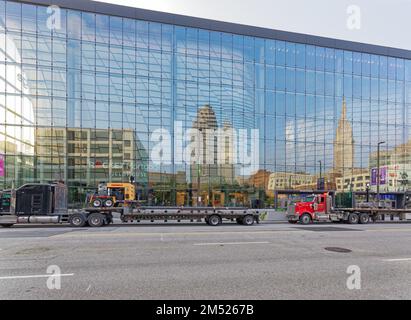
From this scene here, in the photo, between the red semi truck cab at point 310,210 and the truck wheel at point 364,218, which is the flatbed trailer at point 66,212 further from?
the truck wheel at point 364,218

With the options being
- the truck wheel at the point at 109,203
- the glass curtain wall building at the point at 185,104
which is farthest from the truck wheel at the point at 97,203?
the glass curtain wall building at the point at 185,104

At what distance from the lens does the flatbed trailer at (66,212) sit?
14.8 m

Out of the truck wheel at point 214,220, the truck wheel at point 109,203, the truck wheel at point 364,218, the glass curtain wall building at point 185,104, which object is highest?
the glass curtain wall building at point 185,104

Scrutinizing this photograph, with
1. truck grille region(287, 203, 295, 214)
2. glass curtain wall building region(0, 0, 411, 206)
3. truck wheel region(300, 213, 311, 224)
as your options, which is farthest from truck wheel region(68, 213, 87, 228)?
glass curtain wall building region(0, 0, 411, 206)

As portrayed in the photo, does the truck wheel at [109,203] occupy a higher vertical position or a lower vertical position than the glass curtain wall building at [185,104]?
lower

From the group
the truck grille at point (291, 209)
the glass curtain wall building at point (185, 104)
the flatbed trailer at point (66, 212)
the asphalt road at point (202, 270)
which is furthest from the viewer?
the glass curtain wall building at point (185, 104)

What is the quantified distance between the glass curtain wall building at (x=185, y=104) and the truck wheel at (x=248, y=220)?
55.0 ft

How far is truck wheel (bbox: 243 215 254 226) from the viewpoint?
17984 mm

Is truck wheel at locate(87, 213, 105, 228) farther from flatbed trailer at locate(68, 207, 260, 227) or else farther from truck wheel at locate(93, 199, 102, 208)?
truck wheel at locate(93, 199, 102, 208)

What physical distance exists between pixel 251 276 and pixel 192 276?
134 cm

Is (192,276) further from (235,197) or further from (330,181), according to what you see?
(330,181)

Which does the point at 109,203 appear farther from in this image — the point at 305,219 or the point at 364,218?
the point at 364,218

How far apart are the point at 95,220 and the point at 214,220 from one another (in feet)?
26.1

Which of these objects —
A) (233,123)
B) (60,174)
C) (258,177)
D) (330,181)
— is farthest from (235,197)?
(60,174)
